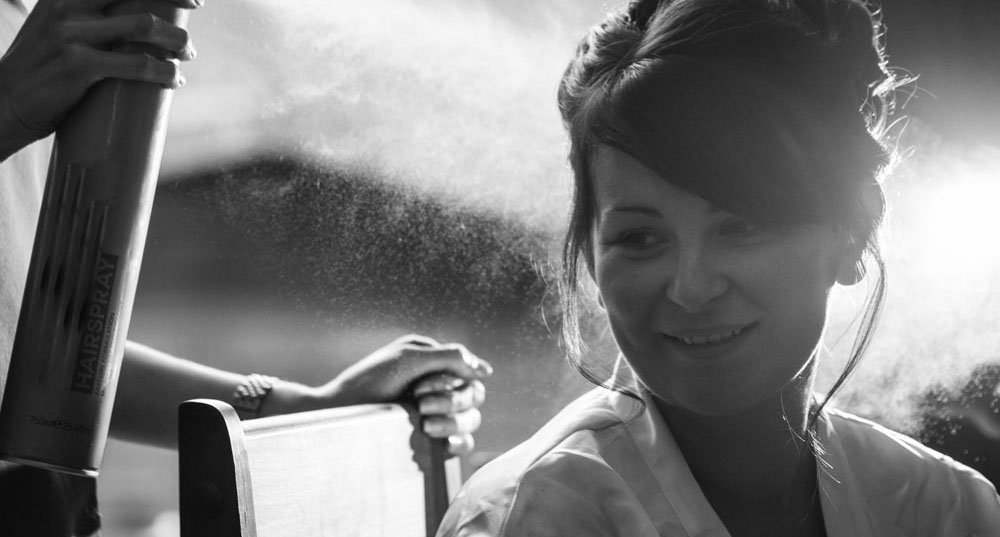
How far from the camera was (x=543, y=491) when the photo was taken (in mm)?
782

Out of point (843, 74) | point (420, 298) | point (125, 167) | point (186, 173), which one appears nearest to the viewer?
point (125, 167)

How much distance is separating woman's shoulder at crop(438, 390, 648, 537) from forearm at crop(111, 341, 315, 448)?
0.38m

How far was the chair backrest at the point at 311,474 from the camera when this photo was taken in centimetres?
73

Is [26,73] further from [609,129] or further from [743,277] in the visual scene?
[743,277]

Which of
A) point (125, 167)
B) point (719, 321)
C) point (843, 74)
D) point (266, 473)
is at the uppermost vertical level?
point (843, 74)

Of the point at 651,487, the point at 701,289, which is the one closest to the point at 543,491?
the point at 651,487

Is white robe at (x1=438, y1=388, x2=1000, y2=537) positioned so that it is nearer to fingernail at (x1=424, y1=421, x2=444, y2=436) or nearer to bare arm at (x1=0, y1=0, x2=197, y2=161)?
fingernail at (x1=424, y1=421, x2=444, y2=436)

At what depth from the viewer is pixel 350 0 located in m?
1.39

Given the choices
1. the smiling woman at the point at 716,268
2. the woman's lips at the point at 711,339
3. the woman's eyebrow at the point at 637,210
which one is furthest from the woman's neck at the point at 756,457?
the woman's eyebrow at the point at 637,210

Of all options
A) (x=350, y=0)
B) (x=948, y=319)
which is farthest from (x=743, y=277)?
(x=350, y=0)

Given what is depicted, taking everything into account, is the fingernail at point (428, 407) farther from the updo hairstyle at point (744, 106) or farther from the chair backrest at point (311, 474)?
the updo hairstyle at point (744, 106)

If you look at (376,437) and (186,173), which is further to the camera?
(186,173)

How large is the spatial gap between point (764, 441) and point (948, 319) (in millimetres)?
590

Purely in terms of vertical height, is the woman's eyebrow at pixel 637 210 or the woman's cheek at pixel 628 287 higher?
the woman's eyebrow at pixel 637 210
